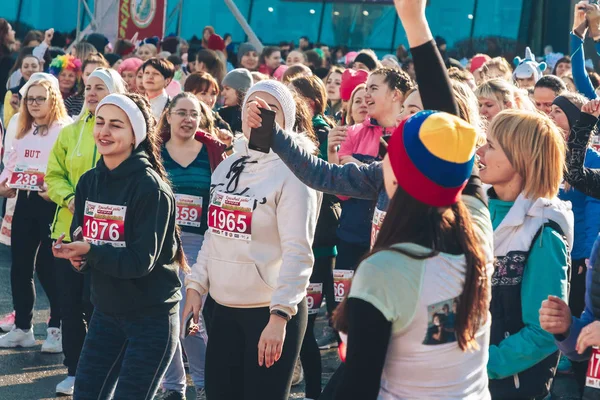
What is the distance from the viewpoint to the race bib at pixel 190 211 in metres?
6.51

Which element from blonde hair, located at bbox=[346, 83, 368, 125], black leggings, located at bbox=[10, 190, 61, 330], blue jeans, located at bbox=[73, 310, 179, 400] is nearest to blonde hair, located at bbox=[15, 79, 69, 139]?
black leggings, located at bbox=[10, 190, 61, 330]

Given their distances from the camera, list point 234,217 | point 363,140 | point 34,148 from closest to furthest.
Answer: point 234,217 → point 363,140 → point 34,148

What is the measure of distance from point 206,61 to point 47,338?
173 inches

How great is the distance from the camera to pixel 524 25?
26.2 m

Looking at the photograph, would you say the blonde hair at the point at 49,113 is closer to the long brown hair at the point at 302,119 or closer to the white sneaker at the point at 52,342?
the white sneaker at the point at 52,342

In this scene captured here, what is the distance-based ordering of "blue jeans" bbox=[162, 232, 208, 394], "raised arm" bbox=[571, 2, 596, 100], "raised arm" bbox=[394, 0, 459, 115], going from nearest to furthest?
"raised arm" bbox=[394, 0, 459, 115] < "blue jeans" bbox=[162, 232, 208, 394] < "raised arm" bbox=[571, 2, 596, 100]

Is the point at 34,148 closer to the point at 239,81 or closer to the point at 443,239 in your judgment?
the point at 239,81

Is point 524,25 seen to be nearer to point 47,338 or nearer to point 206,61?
point 206,61

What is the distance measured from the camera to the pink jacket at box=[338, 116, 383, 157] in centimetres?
642

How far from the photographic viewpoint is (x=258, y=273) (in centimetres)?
451

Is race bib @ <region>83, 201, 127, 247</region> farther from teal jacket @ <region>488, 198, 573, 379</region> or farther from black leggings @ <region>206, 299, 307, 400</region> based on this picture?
teal jacket @ <region>488, 198, 573, 379</region>

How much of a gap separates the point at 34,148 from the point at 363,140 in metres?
2.58

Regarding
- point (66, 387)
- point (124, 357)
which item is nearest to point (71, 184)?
point (66, 387)

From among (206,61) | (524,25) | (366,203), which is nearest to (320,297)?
(366,203)
